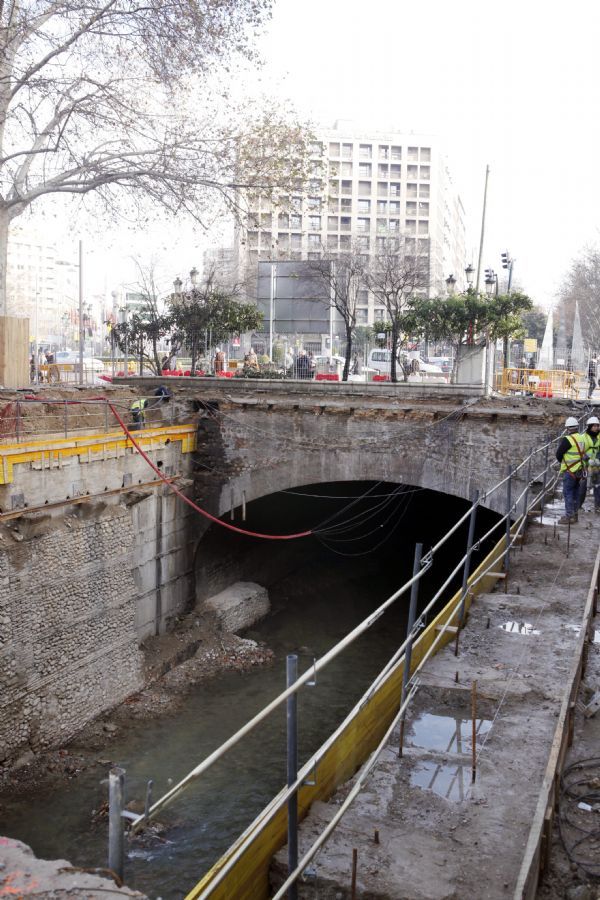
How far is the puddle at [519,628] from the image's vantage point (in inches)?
323

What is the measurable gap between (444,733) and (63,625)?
1007 centimetres

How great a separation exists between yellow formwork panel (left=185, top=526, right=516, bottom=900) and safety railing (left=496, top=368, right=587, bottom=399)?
14.0m

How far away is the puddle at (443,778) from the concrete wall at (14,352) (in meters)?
16.1

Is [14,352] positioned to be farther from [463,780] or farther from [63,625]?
[463,780]

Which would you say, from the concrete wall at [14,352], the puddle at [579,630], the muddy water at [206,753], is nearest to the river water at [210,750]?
the muddy water at [206,753]

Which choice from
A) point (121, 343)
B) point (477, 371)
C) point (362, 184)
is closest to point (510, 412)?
point (477, 371)

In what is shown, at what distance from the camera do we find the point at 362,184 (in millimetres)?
82250

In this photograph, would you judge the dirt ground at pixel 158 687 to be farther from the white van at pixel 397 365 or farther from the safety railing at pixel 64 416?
the white van at pixel 397 365

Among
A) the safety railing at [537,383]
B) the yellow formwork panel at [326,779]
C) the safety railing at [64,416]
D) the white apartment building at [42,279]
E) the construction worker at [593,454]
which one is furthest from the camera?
the white apartment building at [42,279]

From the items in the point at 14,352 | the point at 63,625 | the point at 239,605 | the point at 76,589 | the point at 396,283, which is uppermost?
the point at 396,283

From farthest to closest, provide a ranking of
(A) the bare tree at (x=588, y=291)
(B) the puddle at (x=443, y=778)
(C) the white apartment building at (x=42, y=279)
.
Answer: (C) the white apartment building at (x=42, y=279) < (A) the bare tree at (x=588, y=291) < (B) the puddle at (x=443, y=778)

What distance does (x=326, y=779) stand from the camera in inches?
221

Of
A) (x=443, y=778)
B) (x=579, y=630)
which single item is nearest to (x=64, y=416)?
(x=579, y=630)

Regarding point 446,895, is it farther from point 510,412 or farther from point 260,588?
point 260,588
